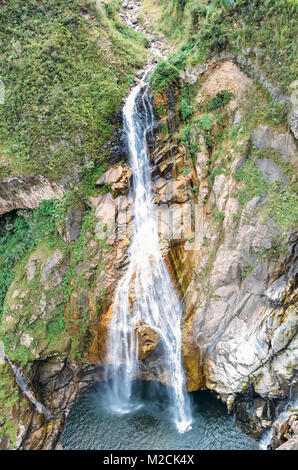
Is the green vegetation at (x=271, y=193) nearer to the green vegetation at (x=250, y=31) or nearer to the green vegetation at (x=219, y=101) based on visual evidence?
the green vegetation at (x=219, y=101)

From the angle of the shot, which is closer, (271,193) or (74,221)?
(271,193)

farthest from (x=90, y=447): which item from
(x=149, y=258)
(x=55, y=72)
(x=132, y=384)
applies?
(x=55, y=72)

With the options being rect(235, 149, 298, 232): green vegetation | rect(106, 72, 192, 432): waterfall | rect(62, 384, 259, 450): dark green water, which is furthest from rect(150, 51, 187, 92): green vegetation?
rect(62, 384, 259, 450): dark green water

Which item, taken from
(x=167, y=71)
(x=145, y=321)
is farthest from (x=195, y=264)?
(x=167, y=71)

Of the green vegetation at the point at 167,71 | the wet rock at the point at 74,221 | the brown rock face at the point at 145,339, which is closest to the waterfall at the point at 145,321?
the brown rock face at the point at 145,339

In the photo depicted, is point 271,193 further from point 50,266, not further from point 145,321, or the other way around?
point 50,266

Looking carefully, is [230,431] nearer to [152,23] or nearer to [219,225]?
[219,225]
